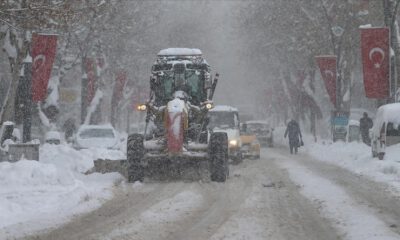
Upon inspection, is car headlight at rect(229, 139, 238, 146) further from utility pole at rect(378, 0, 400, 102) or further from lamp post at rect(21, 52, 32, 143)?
lamp post at rect(21, 52, 32, 143)

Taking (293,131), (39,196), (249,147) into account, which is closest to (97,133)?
(249,147)

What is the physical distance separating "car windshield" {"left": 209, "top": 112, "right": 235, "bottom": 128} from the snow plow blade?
7.63m

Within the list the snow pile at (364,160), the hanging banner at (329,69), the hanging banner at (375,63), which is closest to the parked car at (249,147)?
the snow pile at (364,160)

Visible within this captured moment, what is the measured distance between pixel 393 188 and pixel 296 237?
632 centimetres

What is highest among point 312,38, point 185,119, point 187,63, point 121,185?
point 312,38

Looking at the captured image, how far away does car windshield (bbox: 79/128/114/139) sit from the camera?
27.5m

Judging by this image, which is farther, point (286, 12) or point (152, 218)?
point (286, 12)

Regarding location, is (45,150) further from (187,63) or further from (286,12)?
(286,12)

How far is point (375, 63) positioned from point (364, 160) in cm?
436

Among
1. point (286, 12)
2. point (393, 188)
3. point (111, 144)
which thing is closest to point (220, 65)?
point (286, 12)

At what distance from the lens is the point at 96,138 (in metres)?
27.1

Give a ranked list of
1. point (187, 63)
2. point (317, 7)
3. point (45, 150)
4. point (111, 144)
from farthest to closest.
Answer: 1. point (317, 7)
2. point (111, 144)
3. point (45, 150)
4. point (187, 63)

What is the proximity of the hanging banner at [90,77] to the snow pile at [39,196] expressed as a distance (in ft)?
67.4

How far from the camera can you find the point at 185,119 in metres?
16.1
